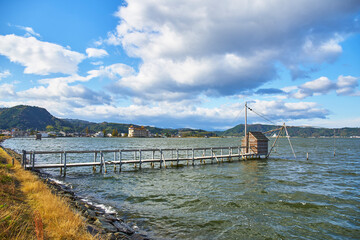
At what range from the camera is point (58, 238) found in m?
6.35

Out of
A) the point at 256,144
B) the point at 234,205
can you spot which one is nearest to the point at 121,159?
the point at 256,144

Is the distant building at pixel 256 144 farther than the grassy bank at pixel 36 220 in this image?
Yes

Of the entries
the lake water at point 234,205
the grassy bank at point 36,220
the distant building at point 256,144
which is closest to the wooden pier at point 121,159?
the distant building at point 256,144

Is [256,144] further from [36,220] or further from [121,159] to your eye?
[36,220]

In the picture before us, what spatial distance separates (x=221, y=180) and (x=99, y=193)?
11.4 m

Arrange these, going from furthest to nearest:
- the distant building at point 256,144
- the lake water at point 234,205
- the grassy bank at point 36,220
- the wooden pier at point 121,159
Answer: the distant building at point 256,144, the wooden pier at point 121,159, the lake water at point 234,205, the grassy bank at point 36,220

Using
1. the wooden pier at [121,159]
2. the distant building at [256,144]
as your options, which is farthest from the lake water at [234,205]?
the distant building at [256,144]

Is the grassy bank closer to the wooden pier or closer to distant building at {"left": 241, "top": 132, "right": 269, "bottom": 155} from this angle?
the wooden pier

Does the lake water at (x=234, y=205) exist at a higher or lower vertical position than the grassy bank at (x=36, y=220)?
lower

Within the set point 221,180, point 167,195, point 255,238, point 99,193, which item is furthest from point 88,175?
point 255,238

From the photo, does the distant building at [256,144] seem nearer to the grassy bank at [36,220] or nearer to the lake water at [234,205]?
the lake water at [234,205]

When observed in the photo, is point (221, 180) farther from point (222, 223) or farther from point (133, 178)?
point (222, 223)

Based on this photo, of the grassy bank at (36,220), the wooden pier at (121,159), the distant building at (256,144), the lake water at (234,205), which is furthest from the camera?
the distant building at (256,144)

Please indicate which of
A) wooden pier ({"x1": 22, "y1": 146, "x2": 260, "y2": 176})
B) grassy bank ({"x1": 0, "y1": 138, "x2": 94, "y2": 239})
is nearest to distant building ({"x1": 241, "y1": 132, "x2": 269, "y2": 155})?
wooden pier ({"x1": 22, "y1": 146, "x2": 260, "y2": 176})
